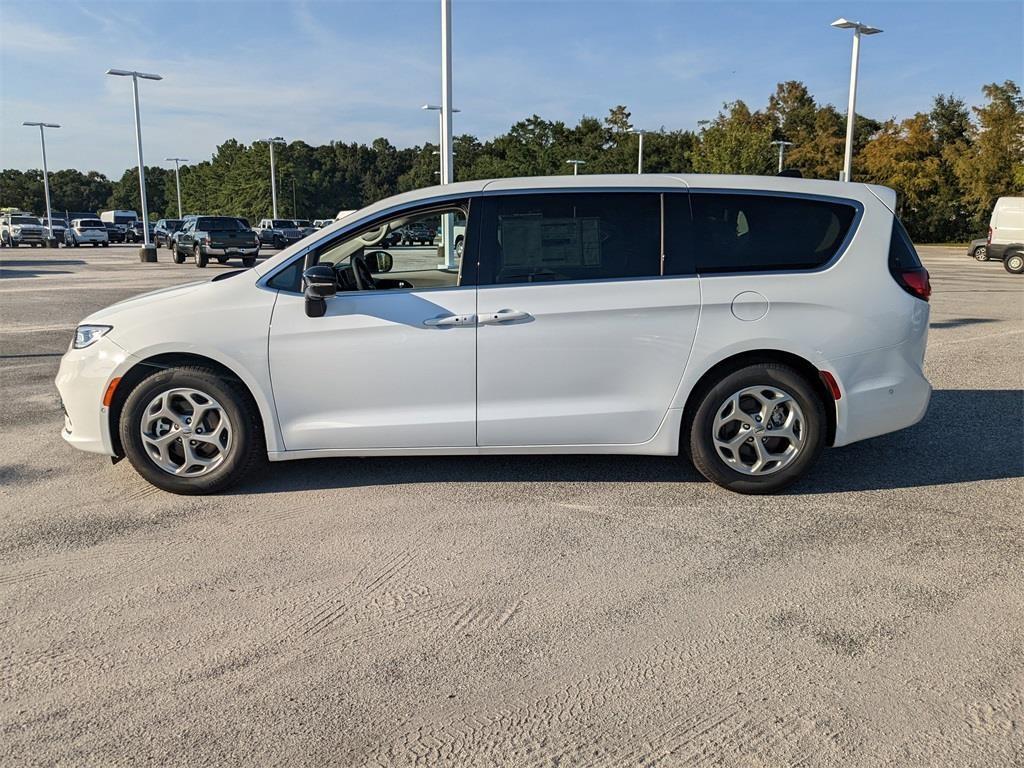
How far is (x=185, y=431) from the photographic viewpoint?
480 cm

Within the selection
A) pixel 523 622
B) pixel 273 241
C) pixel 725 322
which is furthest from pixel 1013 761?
pixel 273 241

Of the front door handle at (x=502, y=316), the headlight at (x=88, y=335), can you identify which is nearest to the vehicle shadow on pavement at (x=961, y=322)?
the front door handle at (x=502, y=316)

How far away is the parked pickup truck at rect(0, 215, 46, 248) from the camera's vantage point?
148ft

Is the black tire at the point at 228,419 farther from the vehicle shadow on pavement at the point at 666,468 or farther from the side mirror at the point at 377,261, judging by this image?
the side mirror at the point at 377,261

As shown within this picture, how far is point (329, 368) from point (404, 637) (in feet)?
6.21

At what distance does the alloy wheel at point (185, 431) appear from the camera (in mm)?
4773

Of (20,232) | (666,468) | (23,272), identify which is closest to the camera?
(666,468)

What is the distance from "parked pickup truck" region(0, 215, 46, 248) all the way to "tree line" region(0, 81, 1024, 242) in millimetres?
31529

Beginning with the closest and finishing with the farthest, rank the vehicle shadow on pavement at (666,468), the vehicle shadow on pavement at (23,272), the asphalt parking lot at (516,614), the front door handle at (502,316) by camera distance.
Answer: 1. the asphalt parking lot at (516,614)
2. the front door handle at (502,316)
3. the vehicle shadow on pavement at (666,468)
4. the vehicle shadow on pavement at (23,272)

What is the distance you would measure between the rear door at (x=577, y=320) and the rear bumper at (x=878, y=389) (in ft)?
3.10

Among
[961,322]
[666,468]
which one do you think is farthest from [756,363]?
[961,322]

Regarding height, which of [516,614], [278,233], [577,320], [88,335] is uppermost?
[278,233]

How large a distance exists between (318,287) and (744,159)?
51.4 meters

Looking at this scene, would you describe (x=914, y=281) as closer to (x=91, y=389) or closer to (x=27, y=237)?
(x=91, y=389)
